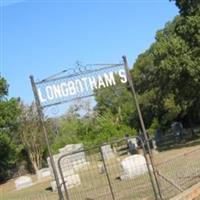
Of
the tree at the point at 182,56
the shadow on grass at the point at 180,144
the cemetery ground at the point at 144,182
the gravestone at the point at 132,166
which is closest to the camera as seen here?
the cemetery ground at the point at 144,182

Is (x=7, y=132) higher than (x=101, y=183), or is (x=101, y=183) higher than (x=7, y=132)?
(x=7, y=132)

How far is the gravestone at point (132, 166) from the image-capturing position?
20.3m

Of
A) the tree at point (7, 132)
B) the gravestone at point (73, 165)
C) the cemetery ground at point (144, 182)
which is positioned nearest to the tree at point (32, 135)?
the tree at point (7, 132)

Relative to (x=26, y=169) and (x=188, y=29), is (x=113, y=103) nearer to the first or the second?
(x=26, y=169)

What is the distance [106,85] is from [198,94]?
26.7m

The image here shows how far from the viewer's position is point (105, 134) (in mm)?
49656

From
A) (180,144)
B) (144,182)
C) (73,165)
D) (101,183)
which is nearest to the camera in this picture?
(73,165)

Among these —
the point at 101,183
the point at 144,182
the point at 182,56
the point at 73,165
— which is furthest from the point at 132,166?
the point at 182,56

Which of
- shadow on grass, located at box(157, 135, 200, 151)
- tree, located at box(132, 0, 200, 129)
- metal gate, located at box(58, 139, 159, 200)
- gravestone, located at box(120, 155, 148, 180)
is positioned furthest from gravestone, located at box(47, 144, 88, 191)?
shadow on grass, located at box(157, 135, 200, 151)

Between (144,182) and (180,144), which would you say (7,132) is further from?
(144,182)

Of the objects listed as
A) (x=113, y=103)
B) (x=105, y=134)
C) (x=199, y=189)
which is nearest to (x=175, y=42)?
(x=105, y=134)

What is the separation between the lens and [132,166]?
68.8ft

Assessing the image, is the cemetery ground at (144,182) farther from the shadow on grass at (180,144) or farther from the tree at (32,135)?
the tree at (32,135)

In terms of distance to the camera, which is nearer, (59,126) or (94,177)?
(94,177)
